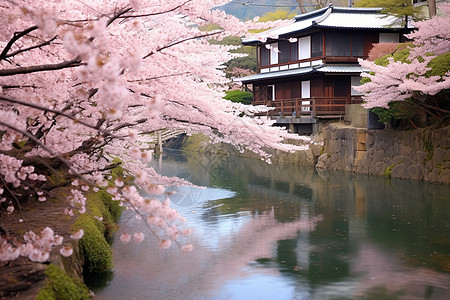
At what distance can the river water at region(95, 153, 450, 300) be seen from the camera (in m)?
6.60

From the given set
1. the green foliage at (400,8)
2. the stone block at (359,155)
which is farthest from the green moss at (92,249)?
the green foliage at (400,8)

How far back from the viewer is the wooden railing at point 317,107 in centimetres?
2191

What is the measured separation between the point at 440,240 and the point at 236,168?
1439 centimetres

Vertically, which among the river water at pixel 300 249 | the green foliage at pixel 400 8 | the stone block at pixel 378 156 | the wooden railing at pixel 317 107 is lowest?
the river water at pixel 300 249

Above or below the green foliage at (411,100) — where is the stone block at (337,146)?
below

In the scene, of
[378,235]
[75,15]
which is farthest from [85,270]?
[378,235]

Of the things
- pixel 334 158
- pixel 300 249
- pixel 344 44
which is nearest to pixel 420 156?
pixel 334 158

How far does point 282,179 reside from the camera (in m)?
18.6

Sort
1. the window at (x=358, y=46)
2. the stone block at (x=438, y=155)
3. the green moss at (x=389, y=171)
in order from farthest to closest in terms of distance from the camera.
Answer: the window at (x=358, y=46), the green moss at (x=389, y=171), the stone block at (x=438, y=155)

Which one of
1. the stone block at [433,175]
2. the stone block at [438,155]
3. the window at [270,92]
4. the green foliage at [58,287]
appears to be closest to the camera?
the green foliage at [58,287]

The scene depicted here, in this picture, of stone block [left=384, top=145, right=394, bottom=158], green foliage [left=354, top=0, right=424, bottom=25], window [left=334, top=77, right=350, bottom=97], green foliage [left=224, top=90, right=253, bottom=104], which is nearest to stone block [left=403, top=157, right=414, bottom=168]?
stone block [left=384, top=145, right=394, bottom=158]

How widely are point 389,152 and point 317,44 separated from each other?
8.07m

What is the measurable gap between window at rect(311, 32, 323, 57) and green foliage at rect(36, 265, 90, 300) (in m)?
20.5

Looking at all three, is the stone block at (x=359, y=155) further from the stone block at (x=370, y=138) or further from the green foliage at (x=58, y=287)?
the green foliage at (x=58, y=287)
